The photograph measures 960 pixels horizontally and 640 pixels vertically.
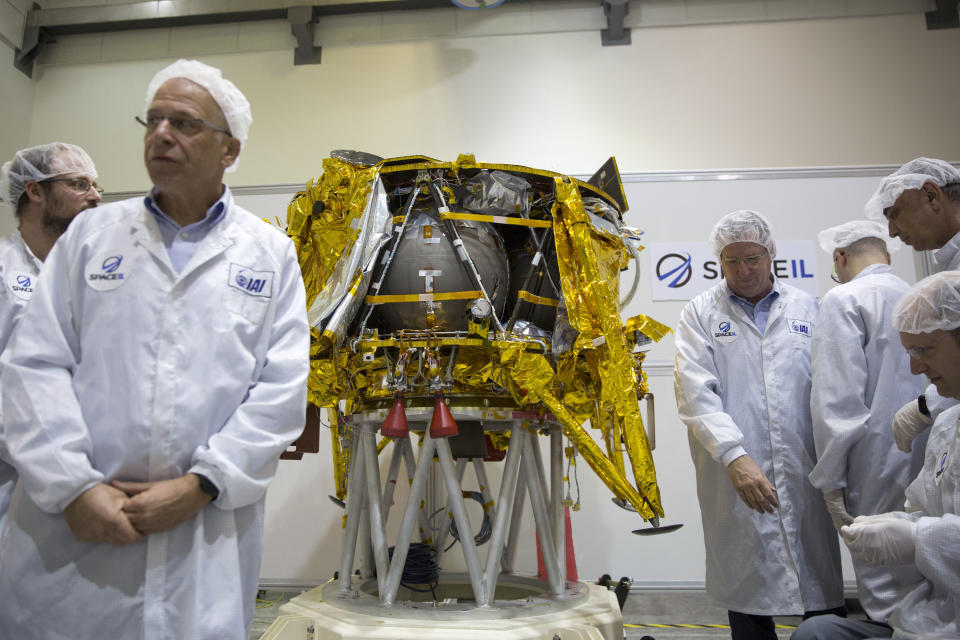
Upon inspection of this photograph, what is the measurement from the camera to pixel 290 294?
1922mm

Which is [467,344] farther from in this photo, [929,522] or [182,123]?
[929,522]

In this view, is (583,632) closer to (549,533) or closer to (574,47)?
(549,533)

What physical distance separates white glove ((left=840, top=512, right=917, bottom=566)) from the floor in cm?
189

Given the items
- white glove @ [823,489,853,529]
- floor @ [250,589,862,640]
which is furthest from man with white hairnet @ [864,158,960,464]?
floor @ [250,589,862,640]

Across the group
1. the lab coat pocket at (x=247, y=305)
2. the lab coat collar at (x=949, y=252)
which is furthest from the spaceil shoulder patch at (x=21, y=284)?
the lab coat collar at (x=949, y=252)

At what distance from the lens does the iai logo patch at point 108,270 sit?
5.58 ft

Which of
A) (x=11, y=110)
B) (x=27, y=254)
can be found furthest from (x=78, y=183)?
(x=11, y=110)

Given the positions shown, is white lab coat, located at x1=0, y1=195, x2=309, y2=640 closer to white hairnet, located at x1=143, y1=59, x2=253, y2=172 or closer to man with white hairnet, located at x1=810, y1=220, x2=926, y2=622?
white hairnet, located at x1=143, y1=59, x2=253, y2=172

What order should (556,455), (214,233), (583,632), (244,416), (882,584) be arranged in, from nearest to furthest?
(244,416)
(214,233)
(882,584)
(583,632)
(556,455)

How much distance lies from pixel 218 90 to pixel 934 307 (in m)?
2.03

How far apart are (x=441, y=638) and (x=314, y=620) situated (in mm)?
551

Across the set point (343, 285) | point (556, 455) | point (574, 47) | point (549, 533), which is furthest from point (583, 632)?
point (574, 47)

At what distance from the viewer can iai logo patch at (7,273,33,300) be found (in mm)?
2285

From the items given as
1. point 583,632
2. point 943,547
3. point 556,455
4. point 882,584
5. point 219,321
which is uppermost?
point 219,321
